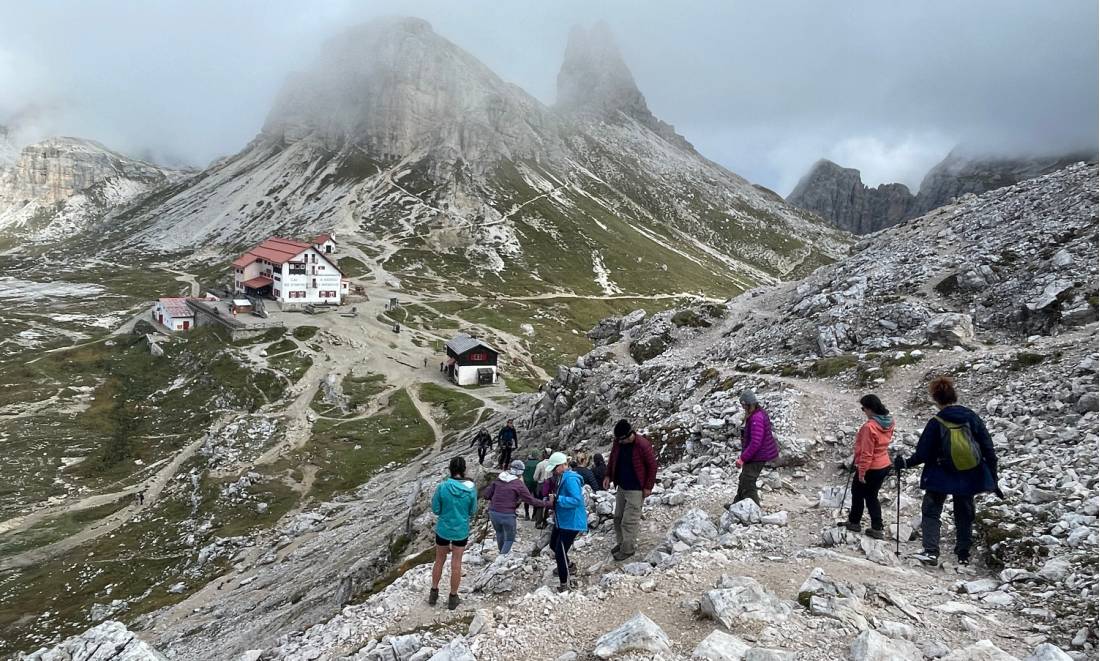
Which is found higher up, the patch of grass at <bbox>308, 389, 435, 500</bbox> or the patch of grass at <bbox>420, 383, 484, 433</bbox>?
the patch of grass at <bbox>420, 383, 484, 433</bbox>

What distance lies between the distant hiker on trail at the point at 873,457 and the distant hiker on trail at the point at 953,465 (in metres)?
0.72

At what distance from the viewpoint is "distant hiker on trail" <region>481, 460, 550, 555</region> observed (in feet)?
48.3

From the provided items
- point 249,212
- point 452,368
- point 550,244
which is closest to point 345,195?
point 249,212

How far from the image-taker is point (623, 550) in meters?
14.4

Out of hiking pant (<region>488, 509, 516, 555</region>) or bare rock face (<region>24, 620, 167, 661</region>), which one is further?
bare rock face (<region>24, 620, 167, 661</region>)

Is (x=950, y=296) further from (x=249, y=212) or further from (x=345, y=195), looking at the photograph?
(x=249, y=212)

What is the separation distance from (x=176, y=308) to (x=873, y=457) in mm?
113088

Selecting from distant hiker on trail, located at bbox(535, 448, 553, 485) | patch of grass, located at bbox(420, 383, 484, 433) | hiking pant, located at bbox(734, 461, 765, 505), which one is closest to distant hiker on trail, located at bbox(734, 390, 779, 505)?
hiking pant, located at bbox(734, 461, 765, 505)

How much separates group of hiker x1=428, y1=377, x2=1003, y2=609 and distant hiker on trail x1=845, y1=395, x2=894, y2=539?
2 centimetres

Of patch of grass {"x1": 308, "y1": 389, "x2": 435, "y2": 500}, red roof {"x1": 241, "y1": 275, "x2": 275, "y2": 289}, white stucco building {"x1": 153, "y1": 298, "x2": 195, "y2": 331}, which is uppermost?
red roof {"x1": 241, "y1": 275, "x2": 275, "y2": 289}

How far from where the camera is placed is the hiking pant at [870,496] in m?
12.9

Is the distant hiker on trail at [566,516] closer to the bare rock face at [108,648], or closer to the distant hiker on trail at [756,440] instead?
the distant hiker on trail at [756,440]

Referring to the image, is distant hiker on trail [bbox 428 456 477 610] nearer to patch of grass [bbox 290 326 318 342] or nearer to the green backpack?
the green backpack

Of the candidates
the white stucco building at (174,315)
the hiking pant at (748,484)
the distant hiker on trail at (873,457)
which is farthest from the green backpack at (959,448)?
the white stucco building at (174,315)
